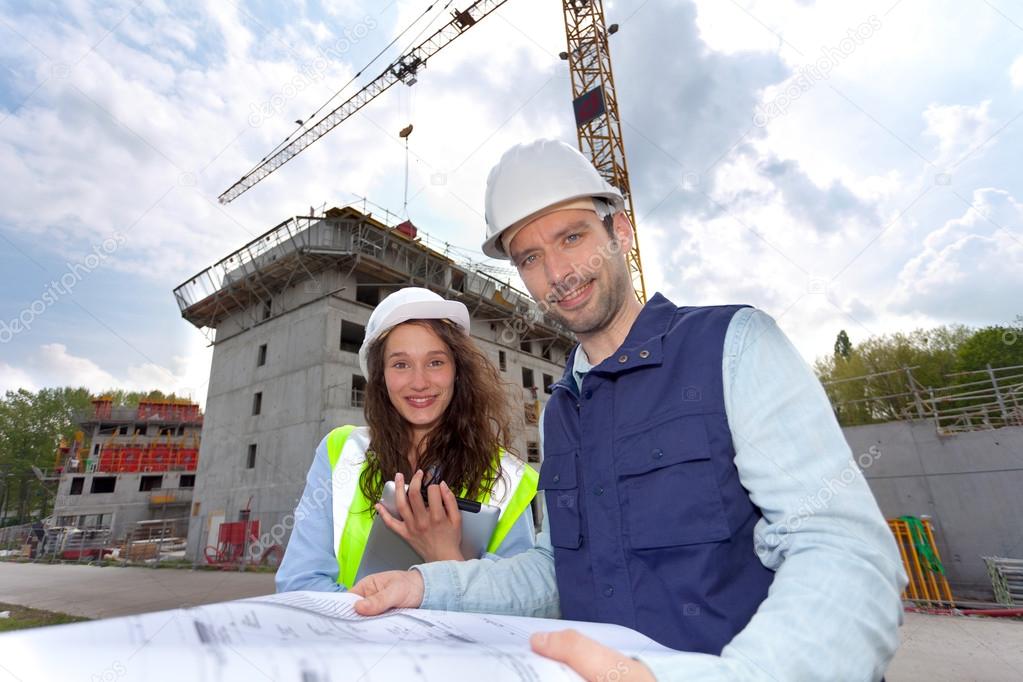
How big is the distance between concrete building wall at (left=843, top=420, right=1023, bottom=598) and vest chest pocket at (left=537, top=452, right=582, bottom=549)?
14377 millimetres

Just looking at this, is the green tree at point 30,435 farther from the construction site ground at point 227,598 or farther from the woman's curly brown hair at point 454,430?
the woman's curly brown hair at point 454,430

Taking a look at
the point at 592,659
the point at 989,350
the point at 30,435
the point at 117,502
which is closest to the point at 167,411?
the point at 117,502

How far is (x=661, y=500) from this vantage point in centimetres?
119

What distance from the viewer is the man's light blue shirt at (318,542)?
70.4 inches

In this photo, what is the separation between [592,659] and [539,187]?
4.38ft

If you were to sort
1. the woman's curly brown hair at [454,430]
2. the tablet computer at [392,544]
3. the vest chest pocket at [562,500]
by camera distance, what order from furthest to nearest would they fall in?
the woman's curly brown hair at [454,430] < the tablet computer at [392,544] < the vest chest pocket at [562,500]

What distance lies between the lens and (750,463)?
1.06 meters

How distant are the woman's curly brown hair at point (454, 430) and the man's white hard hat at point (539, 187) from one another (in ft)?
3.18

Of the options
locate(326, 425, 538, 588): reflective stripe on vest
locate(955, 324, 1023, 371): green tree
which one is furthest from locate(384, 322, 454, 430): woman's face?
locate(955, 324, 1023, 371): green tree

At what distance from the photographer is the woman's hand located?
67.0 inches

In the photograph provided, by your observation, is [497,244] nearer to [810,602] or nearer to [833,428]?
[833,428]

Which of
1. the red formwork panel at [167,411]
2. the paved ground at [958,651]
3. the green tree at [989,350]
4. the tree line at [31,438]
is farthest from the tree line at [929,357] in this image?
the tree line at [31,438]

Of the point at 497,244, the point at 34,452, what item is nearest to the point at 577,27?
the point at 497,244

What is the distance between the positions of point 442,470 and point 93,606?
11.4 meters
